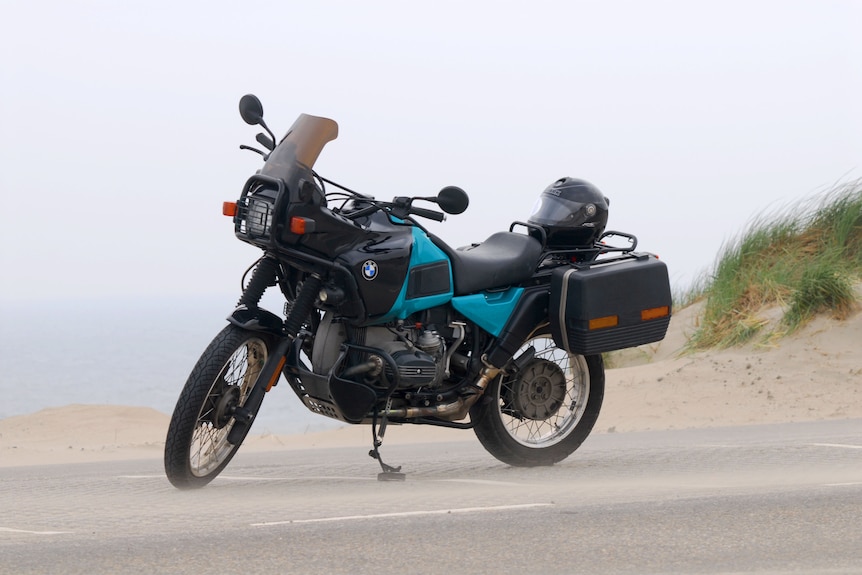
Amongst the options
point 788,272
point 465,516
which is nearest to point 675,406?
point 788,272

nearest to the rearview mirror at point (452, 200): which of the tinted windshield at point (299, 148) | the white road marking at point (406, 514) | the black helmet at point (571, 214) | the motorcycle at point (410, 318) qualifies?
the motorcycle at point (410, 318)

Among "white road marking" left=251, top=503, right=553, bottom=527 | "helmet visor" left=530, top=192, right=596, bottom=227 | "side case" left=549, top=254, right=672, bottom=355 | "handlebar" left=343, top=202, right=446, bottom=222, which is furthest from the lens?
"helmet visor" left=530, top=192, right=596, bottom=227

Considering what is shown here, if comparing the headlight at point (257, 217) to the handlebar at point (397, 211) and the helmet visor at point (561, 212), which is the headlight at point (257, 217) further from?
the helmet visor at point (561, 212)

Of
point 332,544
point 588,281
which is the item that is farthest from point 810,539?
point 588,281

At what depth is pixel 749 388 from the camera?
45.8ft

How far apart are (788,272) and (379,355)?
36.3 feet

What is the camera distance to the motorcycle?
7.37m

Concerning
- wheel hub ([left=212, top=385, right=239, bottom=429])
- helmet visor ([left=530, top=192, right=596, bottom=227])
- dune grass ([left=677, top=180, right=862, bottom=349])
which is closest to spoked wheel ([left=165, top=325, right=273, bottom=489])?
wheel hub ([left=212, top=385, right=239, bottom=429])

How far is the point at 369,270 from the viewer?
7551mm

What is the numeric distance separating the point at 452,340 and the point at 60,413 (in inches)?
318

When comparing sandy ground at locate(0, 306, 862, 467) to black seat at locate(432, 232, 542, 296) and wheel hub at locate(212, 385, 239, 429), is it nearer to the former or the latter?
wheel hub at locate(212, 385, 239, 429)

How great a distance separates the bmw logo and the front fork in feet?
0.85

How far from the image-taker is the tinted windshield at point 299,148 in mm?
7438

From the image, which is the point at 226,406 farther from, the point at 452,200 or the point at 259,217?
the point at 452,200
